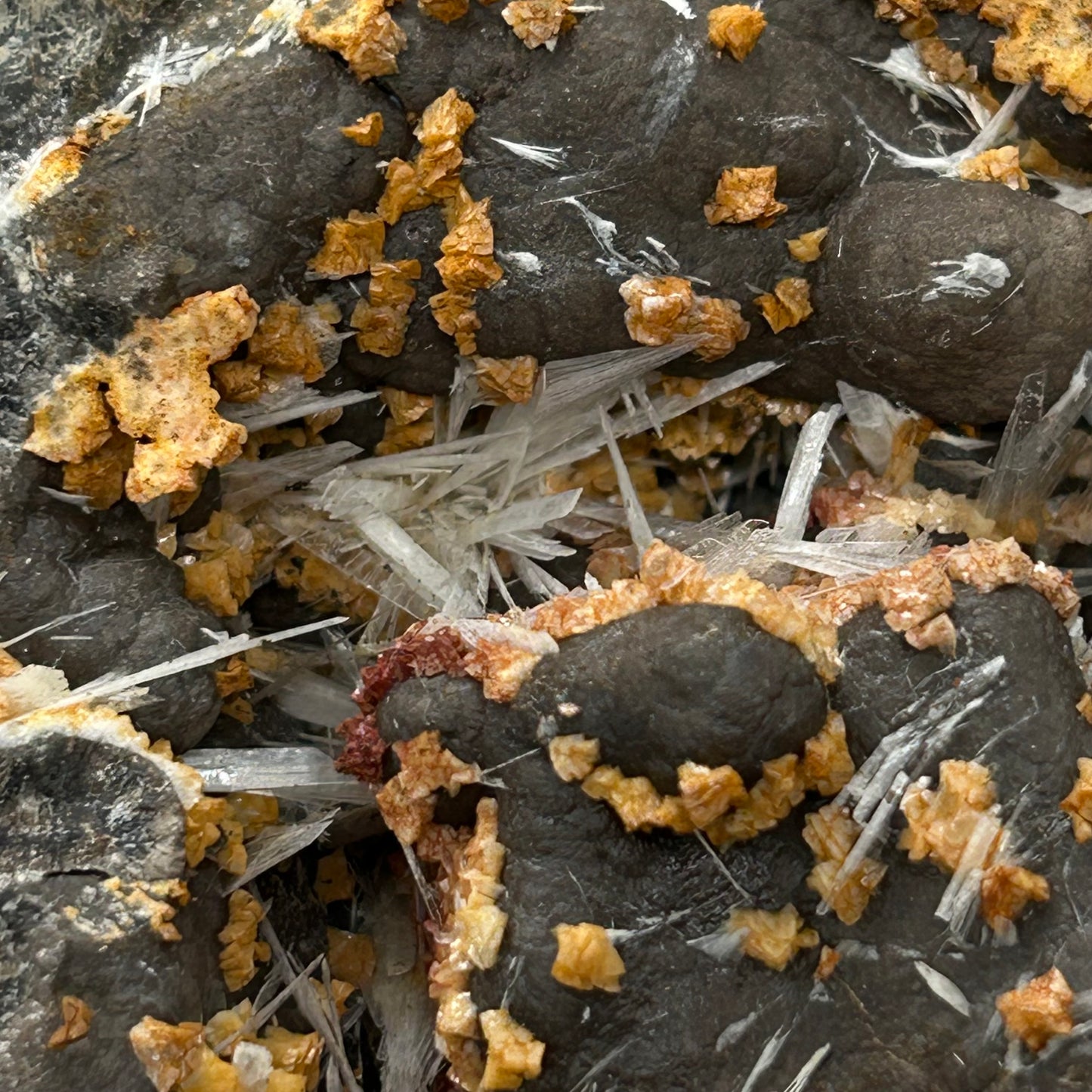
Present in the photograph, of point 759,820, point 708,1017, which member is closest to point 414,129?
point 759,820

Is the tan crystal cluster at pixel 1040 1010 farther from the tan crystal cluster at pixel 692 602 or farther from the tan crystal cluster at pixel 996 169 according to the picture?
the tan crystal cluster at pixel 996 169

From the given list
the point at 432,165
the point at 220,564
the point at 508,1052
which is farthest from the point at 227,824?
the point at 432,165

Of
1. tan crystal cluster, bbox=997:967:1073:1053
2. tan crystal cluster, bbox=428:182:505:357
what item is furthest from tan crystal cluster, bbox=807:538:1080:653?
tan crystal cluster, bbox=428:182:505:357

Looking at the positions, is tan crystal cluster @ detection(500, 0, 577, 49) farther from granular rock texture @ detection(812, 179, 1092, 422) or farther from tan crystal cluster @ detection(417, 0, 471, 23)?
granular rock texture @ detection(812, 179, 1092, 422)

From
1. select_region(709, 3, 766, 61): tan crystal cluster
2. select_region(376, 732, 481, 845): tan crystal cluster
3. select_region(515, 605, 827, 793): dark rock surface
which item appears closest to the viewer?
select_region(515, 605, 827, 793): dark rock surface

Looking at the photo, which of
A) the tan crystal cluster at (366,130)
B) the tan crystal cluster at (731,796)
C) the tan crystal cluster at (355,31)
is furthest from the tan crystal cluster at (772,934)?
the tan crystal cluster at (355,31)
